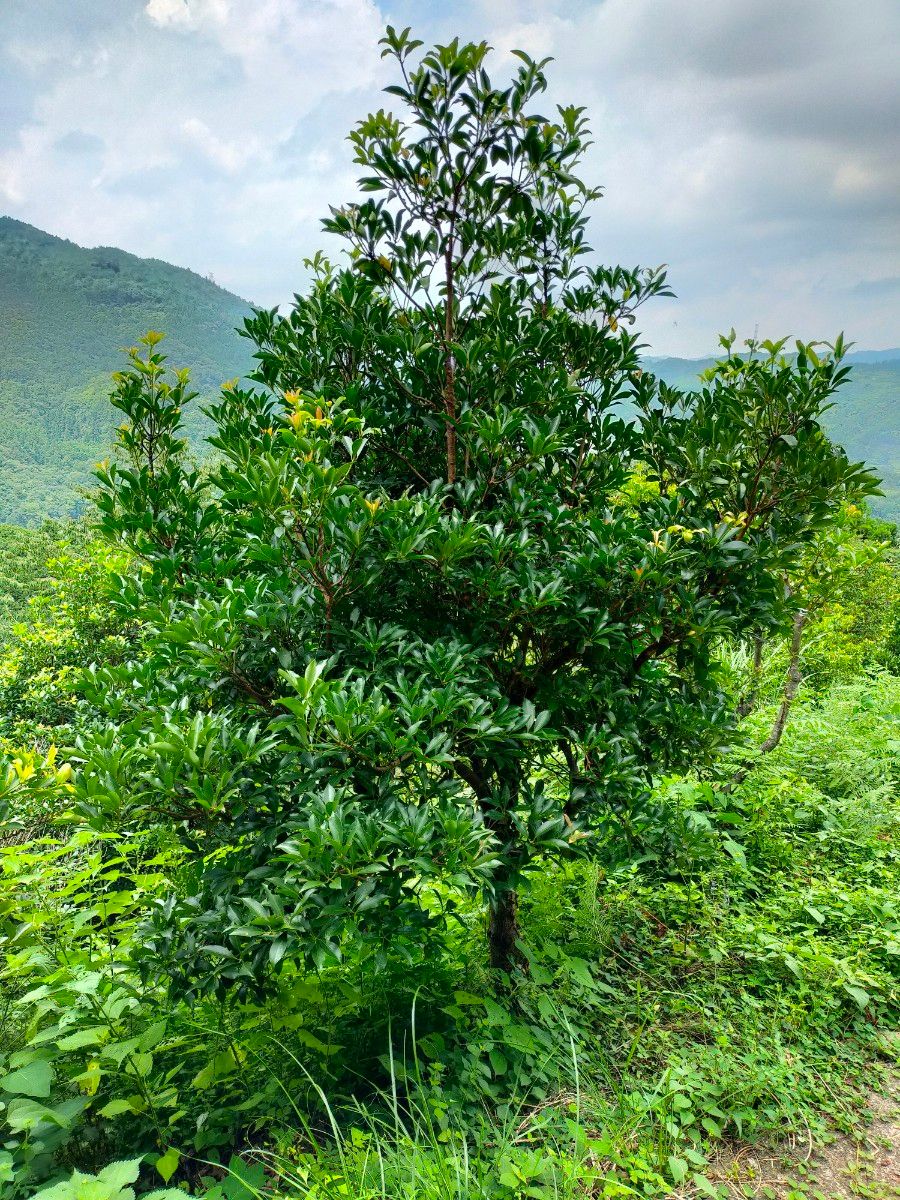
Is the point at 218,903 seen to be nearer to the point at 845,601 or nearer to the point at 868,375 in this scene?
the point at 845,601

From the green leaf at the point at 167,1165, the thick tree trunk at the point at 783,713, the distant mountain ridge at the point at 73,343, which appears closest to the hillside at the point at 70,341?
the distant mountain ridge at the point at 73,343

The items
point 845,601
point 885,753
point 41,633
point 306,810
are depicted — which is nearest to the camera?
point 306,810

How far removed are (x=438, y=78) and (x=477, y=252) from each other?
0.53 m

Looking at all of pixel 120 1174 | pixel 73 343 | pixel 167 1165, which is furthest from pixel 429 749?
pixel 73 343

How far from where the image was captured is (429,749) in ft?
5.52

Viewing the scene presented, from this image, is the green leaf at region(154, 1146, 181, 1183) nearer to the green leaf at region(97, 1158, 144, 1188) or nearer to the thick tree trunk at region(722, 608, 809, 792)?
the green leaf at region(97, 1158, 144, 1188)

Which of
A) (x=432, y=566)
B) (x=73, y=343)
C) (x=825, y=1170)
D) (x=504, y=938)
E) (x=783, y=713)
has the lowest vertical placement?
(x=825, y=1170)

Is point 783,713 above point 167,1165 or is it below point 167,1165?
above

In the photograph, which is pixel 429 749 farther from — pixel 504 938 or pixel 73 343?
pixel 73 343

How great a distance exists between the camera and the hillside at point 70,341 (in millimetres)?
55594

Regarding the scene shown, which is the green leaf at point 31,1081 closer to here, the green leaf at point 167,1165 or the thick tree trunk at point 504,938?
the green leaf at point 167,1165

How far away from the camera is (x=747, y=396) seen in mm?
2182

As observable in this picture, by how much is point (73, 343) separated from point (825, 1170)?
85.5 meters

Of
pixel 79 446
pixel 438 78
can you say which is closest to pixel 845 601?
pixel 438 78
